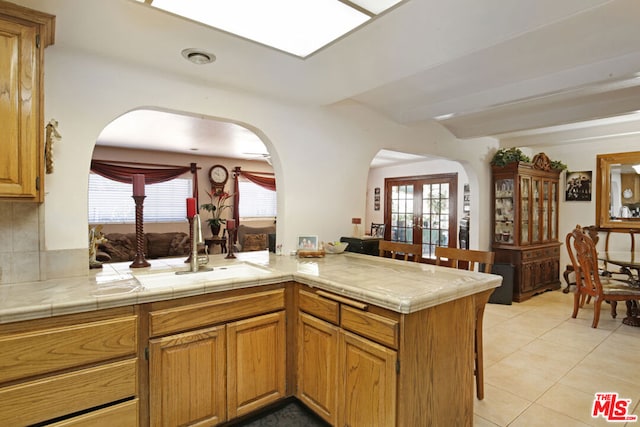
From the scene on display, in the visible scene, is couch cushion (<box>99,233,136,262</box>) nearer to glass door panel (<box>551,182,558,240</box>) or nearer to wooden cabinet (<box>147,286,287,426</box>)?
wooden cabinet (<box>147,286,287,426</box>)

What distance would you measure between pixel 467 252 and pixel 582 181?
14.1 ft

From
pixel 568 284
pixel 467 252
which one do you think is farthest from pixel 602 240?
pixel 467 252

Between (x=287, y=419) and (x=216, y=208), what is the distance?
5673 mm

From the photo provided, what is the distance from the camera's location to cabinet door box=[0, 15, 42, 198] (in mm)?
1508

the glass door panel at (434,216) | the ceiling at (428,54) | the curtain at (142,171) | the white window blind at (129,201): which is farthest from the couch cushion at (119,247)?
the glass door panel at (434,216)

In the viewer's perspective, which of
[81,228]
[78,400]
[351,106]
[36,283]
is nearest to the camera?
[78,400]

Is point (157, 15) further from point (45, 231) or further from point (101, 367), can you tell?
point (101, 367)

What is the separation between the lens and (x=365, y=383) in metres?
1.64

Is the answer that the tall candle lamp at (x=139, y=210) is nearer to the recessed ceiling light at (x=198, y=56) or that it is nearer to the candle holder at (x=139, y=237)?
the candle holder at (x=139, y=237)

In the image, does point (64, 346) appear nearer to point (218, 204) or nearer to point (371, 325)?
A: point (371, 325)

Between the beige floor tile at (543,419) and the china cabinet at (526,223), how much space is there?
2832mm

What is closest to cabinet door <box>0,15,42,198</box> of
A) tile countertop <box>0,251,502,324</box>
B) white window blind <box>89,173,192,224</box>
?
tile countertop <box>0,251,502,324</box>

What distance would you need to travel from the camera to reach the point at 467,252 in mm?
2354

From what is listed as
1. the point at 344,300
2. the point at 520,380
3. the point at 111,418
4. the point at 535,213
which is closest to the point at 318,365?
the point at 344,300
